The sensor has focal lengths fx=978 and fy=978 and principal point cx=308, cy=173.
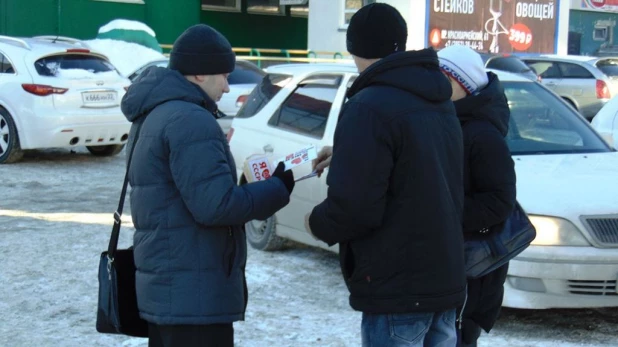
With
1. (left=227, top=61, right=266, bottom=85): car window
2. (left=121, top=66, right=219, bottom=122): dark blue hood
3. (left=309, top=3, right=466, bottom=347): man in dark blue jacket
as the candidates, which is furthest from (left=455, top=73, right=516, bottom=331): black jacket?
(left=227, top=61, right=266, bottom=85): car window

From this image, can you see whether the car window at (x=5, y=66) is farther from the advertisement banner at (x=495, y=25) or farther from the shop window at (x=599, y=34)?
the shop window at (x=599, y=34)

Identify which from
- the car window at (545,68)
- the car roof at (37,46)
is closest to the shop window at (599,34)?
the car window at (545,68)

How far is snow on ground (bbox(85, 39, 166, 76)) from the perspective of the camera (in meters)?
23.4

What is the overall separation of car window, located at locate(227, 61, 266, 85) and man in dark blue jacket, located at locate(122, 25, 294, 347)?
12084mm

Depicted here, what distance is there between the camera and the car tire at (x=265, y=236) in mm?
7785

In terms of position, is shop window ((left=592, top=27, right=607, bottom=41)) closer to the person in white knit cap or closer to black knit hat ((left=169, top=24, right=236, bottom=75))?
the person in white knit cap

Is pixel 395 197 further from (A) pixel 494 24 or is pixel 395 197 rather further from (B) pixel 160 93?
→ (A) pixel 494 24

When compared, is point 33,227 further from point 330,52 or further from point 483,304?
point 330,52

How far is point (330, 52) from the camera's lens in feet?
88.1

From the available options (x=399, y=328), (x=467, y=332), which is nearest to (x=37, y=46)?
(x=467, y=332)

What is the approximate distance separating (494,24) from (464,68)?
2527 cm

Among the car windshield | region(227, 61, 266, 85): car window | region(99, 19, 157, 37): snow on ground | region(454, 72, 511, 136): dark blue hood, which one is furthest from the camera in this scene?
region(99, 19, 157, 37): snow on ground

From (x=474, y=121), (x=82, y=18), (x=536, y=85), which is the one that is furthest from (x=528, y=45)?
(x=474, y=121)

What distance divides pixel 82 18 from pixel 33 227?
1736cm
